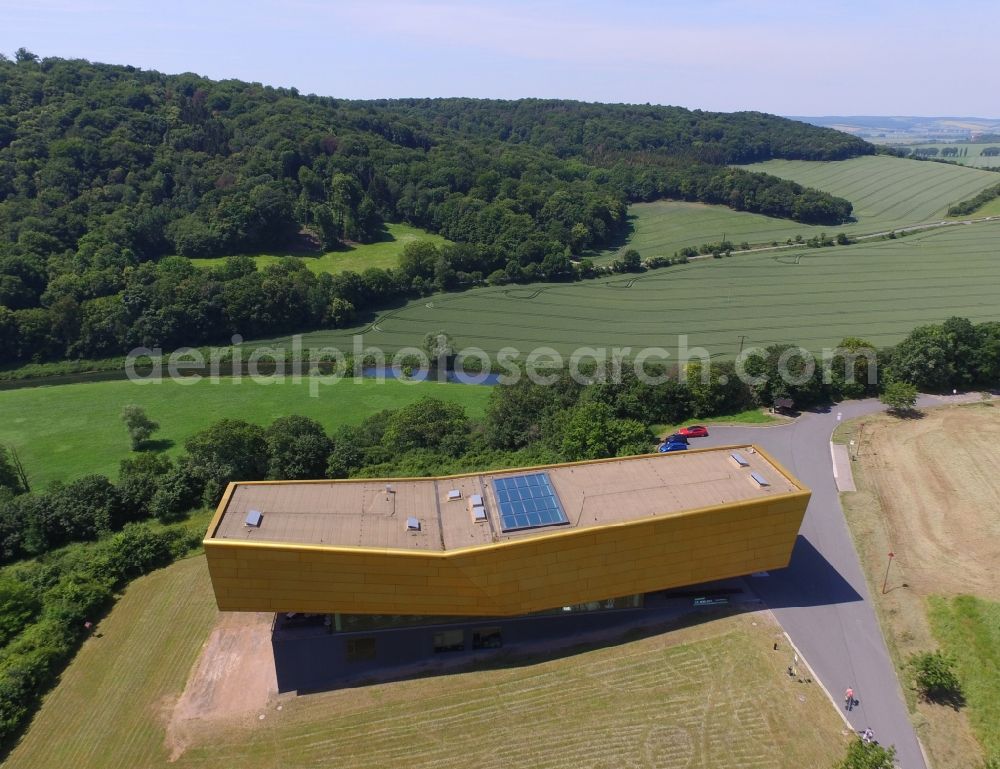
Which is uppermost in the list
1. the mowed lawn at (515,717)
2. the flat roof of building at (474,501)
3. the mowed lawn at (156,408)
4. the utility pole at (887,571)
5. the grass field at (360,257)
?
the grass field at (360,257)

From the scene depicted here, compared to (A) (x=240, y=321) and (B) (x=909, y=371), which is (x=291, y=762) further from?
(A) (x=240, y=321)

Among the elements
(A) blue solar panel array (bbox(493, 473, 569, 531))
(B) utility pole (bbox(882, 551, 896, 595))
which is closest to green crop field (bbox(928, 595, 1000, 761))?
(B) utility pole (bbox(882, 551, 896, 595))

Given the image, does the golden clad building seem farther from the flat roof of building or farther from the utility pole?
the utility pole

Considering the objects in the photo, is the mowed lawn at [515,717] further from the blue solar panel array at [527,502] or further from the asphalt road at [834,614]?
the blue solar panel array at [527,502]

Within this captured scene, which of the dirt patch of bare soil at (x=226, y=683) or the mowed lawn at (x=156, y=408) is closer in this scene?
the dirt patch of bare soil at (x=226, y=683)

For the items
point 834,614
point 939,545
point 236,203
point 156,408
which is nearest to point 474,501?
point 834,614

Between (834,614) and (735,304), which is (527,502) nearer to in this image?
(834,614)

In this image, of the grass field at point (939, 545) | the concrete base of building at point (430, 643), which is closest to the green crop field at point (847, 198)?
the grass field at point (939, 545)
